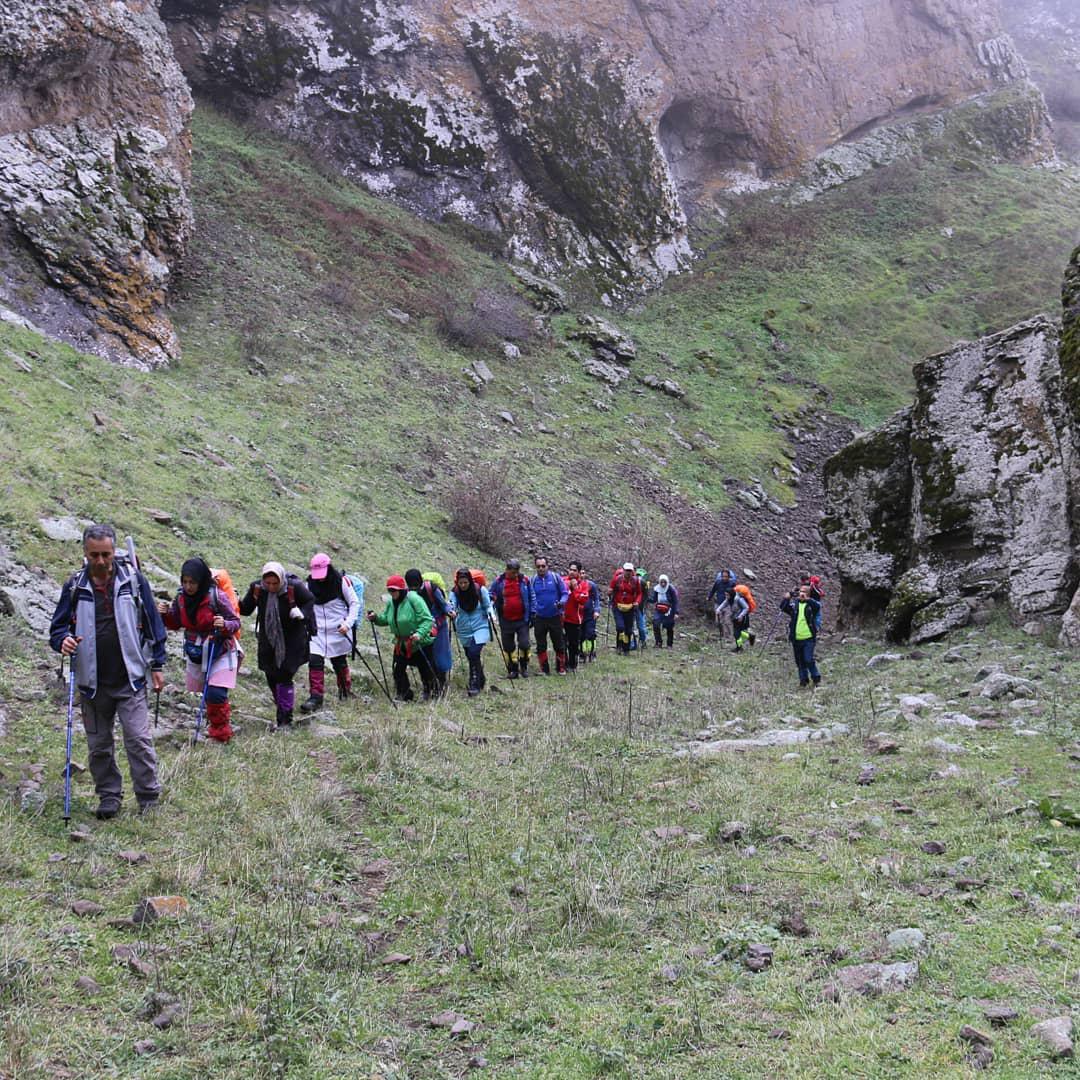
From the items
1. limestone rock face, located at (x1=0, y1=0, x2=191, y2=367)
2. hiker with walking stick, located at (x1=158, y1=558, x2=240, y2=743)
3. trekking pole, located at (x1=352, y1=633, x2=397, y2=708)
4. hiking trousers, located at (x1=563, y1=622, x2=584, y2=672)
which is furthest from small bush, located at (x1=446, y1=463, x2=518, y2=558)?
hiker with walking stick, located at (x1=158, y1=558, x2=240, y2=743)

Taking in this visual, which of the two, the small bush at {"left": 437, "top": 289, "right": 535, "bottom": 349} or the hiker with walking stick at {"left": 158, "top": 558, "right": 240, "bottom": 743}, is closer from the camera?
the hiker with walking stick at {"left": 158, "top": 558, "right": 240, "bottom": 743}

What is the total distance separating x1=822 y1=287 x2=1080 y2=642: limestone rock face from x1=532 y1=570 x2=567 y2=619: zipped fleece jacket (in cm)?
548

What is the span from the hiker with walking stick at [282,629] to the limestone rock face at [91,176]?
460 inches

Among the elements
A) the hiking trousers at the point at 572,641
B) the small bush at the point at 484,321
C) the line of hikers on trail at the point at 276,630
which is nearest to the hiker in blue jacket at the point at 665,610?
the line of hikers on trail at the point at 276,630

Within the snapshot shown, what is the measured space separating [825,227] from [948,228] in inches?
238

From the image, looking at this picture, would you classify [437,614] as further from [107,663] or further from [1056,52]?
[1056,52]

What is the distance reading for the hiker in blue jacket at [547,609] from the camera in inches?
495

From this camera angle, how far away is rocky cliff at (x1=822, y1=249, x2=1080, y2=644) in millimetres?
11984

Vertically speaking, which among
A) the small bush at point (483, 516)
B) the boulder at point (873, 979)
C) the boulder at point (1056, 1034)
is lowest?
the boulder at point (873, 979)

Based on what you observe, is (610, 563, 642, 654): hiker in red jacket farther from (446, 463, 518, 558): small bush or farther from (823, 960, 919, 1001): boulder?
(823, 960, 919, 1001): boulder

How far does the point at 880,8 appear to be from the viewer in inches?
1898

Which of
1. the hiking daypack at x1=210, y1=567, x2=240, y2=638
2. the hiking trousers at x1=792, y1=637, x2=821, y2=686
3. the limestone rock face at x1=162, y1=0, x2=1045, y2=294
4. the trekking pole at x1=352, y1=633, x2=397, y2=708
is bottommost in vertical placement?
the hiking trousers at x1=792, y1=637, x2=821, y2=686

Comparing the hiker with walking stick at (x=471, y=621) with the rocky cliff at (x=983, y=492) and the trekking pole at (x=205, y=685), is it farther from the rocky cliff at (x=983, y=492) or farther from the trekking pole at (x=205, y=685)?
the rocky cliff at (x=983, y=492)

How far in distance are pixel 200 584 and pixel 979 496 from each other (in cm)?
1142
